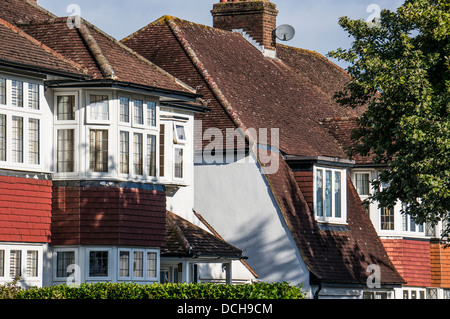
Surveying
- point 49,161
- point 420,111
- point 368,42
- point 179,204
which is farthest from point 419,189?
point 49,161

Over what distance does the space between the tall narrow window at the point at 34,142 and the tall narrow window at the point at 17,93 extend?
659 mm

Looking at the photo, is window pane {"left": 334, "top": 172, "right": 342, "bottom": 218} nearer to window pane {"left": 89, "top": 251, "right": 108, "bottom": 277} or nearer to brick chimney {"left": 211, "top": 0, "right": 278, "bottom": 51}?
brick chimney {"left": 211, "top": 0, "right": 278, "bottom": 51}

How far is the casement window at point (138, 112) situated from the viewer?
2748cm

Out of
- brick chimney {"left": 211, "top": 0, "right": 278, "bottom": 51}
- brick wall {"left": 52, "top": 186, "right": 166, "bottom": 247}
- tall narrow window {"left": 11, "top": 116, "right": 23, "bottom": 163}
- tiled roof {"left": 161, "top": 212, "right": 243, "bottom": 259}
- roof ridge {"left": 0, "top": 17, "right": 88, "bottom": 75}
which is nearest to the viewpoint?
tall narrow window {"left": 11, "top": 116, "right": 23, "bottom": 163}

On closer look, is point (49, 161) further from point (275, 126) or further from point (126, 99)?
point (275, 126)

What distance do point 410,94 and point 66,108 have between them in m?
9.02

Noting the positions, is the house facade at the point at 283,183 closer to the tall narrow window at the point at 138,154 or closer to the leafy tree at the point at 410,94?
the leafy tree at the point at 410,94

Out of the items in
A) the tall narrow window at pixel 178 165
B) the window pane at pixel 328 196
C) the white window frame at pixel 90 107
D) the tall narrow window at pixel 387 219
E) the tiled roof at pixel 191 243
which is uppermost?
the white window frame at pixel 90 107

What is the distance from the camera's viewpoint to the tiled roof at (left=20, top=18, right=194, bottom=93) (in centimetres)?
2697

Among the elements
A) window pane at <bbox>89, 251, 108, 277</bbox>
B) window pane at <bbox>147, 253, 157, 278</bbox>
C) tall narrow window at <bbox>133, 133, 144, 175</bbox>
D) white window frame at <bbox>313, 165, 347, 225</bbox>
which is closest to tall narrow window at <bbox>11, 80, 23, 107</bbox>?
tall narrow window at <bbox>133, 133, 144, 175</bbox>

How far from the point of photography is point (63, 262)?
26500 mm

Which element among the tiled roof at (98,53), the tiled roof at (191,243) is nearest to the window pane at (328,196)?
the tiled roof at (191,243)

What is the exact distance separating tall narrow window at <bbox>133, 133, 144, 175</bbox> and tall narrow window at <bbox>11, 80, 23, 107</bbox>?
345cm

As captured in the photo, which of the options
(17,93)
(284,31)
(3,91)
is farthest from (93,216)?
(284,31)
